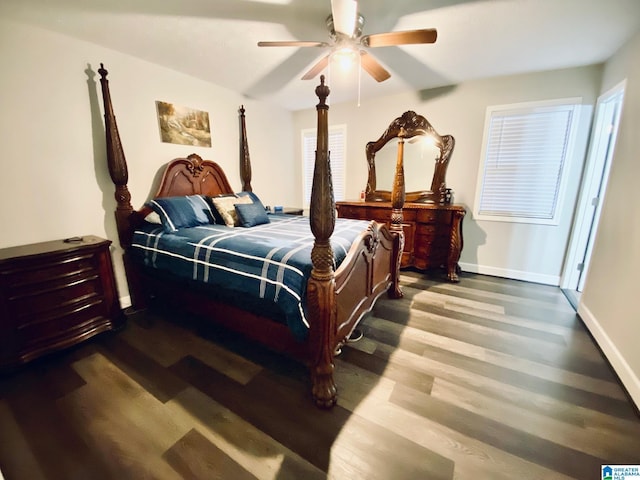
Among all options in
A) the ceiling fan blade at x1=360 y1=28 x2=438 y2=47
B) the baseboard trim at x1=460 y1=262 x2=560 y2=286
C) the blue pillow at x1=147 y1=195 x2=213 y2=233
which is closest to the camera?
the ceiling fan blade at x1=360 y1=28 x2=438 y2=47

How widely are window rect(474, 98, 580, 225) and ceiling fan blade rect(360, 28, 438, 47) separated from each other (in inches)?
81.7

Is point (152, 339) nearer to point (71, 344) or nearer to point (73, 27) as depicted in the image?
point (71, 344)

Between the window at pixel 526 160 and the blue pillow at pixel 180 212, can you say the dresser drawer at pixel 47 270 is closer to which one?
the blue pillow at pixel 180 212

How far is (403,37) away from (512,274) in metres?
3.19

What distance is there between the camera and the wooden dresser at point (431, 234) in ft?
10.9

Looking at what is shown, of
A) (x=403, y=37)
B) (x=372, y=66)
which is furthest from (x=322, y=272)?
(x=372, y=66)

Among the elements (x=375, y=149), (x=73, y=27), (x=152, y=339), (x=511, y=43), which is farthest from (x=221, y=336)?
(x=511, y=43)

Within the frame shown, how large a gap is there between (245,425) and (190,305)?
118 centimetres

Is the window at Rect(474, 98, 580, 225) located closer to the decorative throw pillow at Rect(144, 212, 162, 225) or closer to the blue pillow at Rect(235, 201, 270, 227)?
the blue pillow at Rect(235, 201, 270, 227)

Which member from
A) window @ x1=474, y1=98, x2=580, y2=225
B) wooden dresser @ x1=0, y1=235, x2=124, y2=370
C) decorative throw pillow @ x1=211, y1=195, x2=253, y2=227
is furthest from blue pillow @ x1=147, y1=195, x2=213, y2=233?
window @ x1=474, y1=98, x2=580, y2=225

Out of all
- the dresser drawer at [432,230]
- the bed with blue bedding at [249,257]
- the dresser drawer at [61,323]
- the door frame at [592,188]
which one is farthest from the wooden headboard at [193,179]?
the door frame at [592,188]

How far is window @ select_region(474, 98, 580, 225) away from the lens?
302cm

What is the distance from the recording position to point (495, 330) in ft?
7.54

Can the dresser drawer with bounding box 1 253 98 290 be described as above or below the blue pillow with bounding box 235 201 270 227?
below
